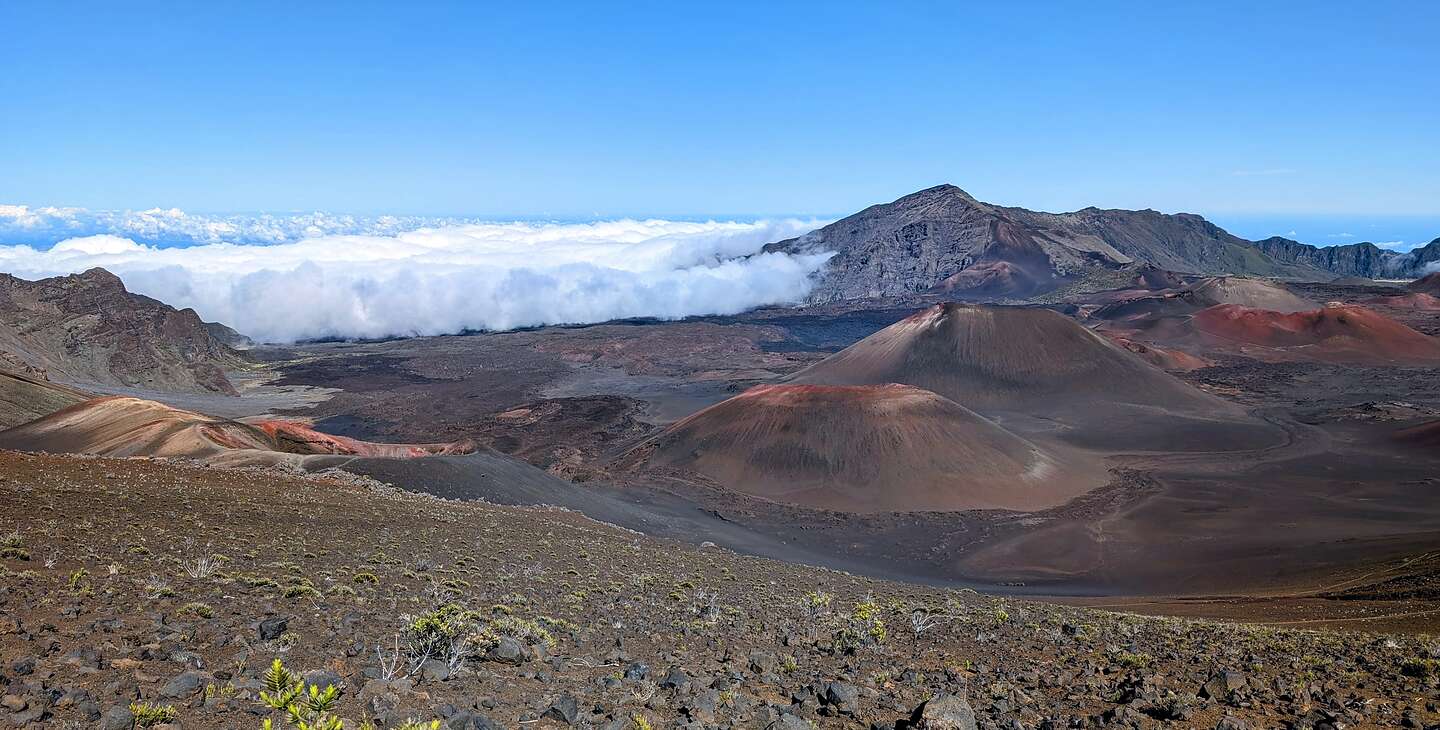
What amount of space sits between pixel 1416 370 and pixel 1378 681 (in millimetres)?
91406

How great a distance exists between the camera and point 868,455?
45.8 metres

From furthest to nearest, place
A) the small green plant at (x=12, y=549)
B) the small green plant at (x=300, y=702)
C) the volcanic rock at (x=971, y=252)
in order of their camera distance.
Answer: the volcanic rock at (x=971, y=252), the small green plant at (x=12, y=549), the small green plant at (x=300, y=702)

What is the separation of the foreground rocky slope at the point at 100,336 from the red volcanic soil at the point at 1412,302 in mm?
149995

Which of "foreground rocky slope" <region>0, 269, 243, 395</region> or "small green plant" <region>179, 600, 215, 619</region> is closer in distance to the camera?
"small green plant" <region>179, 600, 215, 619</region>

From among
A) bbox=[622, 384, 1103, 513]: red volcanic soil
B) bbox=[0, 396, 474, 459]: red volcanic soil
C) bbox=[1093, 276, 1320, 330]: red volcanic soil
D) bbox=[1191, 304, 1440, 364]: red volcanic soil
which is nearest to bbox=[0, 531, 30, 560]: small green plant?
bbox=[0, 396, 474, 459]: red volcanic soil

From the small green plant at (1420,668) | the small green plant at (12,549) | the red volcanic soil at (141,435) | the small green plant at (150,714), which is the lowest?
the red volcanic soil at (141,435)

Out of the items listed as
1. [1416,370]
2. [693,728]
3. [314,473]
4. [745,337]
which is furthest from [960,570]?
[745,337]

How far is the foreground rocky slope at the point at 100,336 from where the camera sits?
79375 mm

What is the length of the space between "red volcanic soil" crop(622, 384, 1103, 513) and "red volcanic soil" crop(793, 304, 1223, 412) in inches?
678

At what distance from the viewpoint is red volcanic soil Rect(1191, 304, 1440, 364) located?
8562 cm

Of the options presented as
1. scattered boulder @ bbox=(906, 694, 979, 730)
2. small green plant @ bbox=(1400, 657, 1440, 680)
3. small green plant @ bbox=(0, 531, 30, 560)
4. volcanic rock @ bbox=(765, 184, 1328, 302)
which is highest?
volcanic rock @ bbox=(765, 184, 1328, 302)

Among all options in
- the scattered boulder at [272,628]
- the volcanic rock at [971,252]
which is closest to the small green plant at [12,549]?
the scattered boulder at [272,628]

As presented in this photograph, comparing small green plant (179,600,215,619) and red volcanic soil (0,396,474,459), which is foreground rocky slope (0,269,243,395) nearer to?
red volcanic soil (0,396,474,459)

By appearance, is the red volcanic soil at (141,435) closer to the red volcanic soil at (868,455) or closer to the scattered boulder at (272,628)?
the red volcanic soil at (868,455)
